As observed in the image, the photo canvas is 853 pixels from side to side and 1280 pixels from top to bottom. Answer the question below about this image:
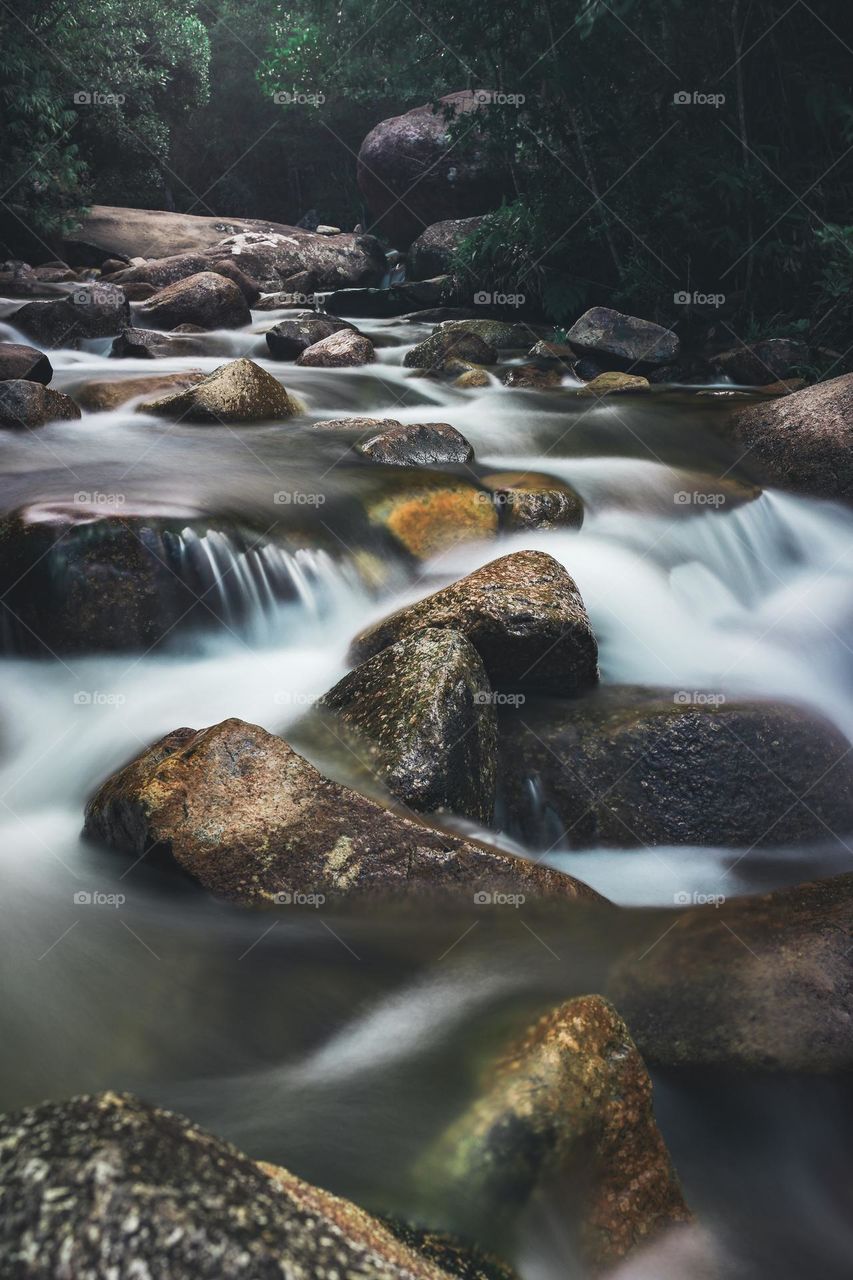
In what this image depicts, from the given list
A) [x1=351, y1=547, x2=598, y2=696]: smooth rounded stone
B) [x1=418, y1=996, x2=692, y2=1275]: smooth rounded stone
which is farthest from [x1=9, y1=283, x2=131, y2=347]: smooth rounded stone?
[x1=418, y1=996, x2=692, y2=1275]: smooth rounded stone

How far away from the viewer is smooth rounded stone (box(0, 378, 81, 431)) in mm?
7297

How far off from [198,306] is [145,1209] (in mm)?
12763

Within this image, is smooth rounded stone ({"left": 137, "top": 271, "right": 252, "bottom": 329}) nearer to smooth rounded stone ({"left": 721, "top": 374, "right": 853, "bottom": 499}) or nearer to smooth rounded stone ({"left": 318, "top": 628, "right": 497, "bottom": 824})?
smooth rounded stone ({"left": 721, "top": 374, "right": 853, "bottom": 499})

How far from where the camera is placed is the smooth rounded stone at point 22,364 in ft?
27.7

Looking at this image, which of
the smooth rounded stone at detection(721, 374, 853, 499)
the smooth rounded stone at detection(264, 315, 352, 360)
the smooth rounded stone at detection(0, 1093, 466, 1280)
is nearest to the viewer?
the smooth rounded stone at detection(0, 1093, 466, 1280)

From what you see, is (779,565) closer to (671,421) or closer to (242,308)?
(671,421)

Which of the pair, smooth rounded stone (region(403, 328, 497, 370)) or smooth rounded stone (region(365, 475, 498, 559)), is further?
smooth rounded stone (region(403, 328, 497, 370))

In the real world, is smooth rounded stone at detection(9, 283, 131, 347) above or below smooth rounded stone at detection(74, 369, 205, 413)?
above

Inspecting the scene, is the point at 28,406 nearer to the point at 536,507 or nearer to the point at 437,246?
the point at 536,507

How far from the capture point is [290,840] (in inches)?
127

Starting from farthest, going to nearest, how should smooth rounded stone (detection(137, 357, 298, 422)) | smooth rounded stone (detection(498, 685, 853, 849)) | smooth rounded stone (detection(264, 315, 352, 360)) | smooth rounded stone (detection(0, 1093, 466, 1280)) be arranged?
smooth rounded stone (detection(264, 315, 352, 360)) → smooth rounded stone (detection(137, 357, 298, 422)) → smooth rounded stone (detection(498, 685, 853, 849)) → smooth rounded stone (detection(0, 1093, 466, 1280))

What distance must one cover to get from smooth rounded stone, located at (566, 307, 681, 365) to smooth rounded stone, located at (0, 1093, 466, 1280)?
10.5 m

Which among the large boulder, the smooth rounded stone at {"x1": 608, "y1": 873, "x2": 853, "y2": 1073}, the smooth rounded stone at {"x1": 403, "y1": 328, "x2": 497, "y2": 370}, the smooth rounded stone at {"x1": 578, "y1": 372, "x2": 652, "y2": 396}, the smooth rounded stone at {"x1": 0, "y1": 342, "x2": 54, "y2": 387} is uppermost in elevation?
the large boulder

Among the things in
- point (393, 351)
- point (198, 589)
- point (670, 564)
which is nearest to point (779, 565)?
point (670, 564)
